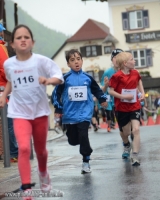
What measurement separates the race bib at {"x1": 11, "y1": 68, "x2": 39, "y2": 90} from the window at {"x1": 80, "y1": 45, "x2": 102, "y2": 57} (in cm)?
6272

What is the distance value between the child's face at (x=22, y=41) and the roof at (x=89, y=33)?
64273mm

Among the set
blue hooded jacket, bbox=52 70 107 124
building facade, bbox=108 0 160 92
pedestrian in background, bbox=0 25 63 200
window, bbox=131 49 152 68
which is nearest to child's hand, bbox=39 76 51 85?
pedestrian in background, bbox=0 25 63 200

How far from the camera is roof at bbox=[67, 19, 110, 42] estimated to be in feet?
233

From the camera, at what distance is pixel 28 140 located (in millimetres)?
6332

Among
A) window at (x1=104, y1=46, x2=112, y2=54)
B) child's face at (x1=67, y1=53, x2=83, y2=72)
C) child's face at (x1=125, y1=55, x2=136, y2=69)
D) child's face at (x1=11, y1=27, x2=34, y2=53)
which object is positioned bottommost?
window at (x1=104, y1=46, x2=112, y2=54)

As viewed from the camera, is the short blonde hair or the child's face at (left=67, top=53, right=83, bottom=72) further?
the short blonde hair

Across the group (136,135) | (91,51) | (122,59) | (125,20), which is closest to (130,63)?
(122,59)

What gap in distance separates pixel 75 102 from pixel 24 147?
2.93 m

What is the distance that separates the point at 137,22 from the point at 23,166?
5580cm

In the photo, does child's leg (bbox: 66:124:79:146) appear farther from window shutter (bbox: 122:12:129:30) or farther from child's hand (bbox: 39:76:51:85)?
window shutter (bbox: 122:12:129:30)

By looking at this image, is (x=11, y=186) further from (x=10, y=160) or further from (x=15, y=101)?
(x=10, y=160)

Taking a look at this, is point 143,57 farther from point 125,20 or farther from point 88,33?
point 88,33

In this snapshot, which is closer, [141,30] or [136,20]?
[136,20]

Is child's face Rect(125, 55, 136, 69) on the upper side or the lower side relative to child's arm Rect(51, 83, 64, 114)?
upper
